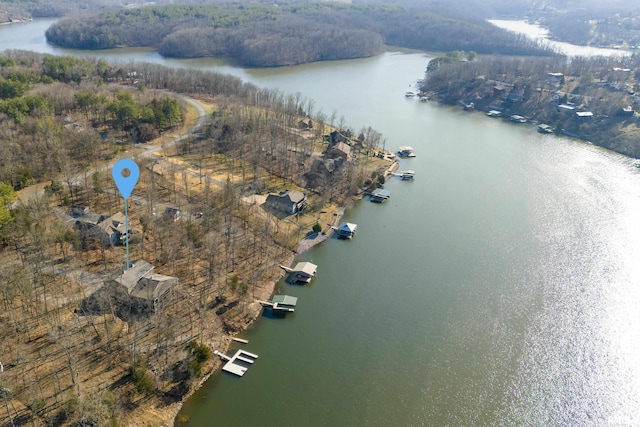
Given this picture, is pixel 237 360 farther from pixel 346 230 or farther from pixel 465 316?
pixel 346 230

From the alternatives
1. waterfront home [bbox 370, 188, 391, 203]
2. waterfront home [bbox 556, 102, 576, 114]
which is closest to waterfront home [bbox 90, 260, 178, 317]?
waterfront home [bbox 370, 188, 391, 203]

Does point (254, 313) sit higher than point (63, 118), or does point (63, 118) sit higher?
point (63, 118)

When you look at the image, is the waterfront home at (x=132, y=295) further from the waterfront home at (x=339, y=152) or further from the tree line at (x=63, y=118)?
the waterfront home at (x=339, y=152)

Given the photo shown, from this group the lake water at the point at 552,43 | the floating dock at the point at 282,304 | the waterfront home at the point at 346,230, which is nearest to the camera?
the floating dock at the point at 282,304

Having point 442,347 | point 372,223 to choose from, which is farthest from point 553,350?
point 372,223

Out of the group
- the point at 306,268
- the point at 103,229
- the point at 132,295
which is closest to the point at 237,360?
the point at 132,295

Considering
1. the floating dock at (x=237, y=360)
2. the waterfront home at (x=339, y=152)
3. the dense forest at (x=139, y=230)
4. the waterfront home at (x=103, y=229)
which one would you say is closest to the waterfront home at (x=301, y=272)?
the dense forest at (x=139, y=230)

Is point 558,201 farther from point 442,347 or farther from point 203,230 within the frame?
point 203,230
